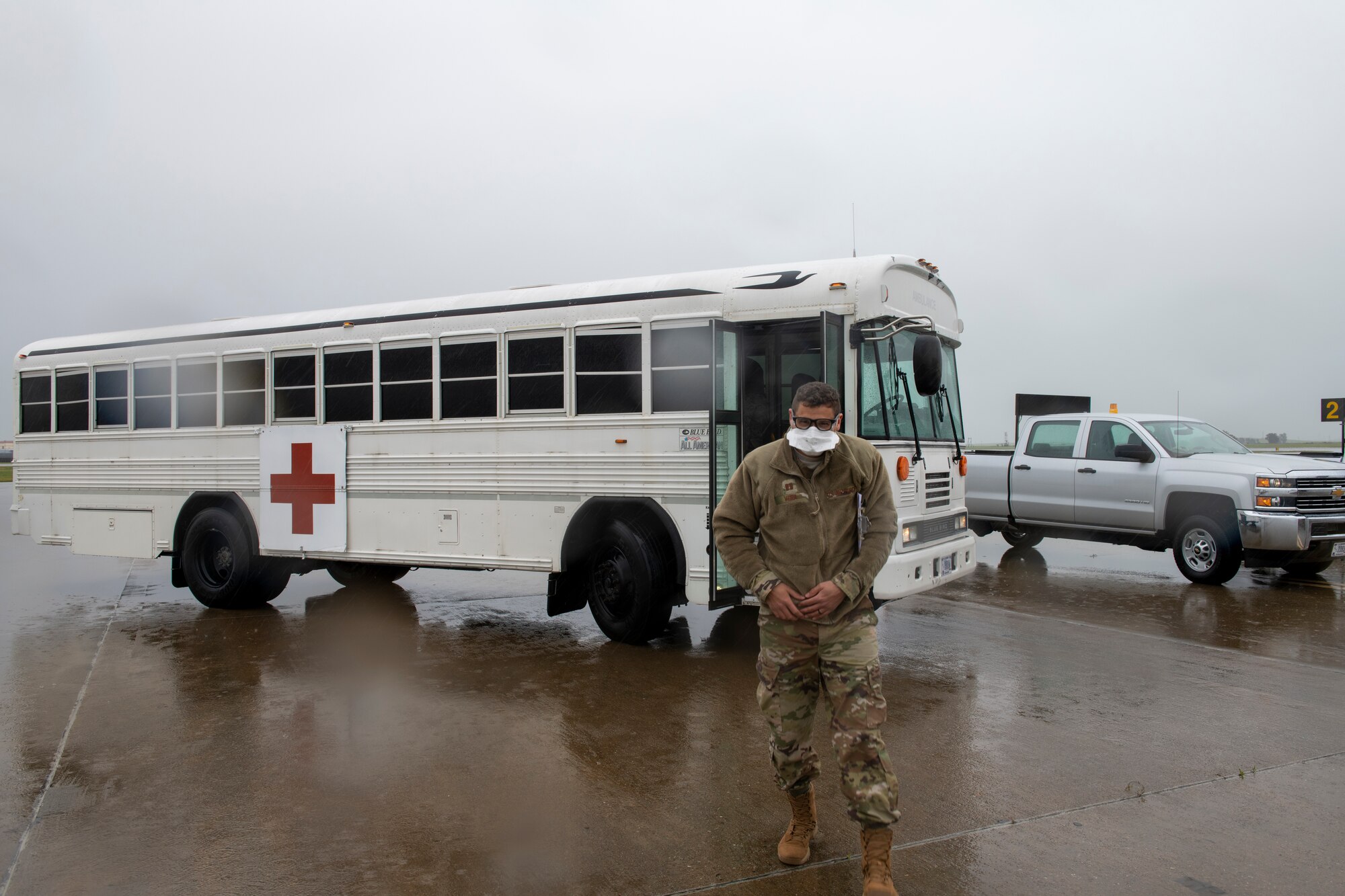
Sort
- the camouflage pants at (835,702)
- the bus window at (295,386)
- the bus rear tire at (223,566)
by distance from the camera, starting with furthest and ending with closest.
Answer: the bus rear tire at (223,566), the bus window at (295,386), the camouflage pants at (835,702)

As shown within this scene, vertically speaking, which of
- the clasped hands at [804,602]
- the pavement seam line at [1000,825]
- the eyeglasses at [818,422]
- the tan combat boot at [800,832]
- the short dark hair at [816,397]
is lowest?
the pavement seam line at [1000,825]

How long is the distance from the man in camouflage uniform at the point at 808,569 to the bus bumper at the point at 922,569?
8.78 feet

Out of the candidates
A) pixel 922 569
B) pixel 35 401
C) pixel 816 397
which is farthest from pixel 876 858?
pixel 35 401

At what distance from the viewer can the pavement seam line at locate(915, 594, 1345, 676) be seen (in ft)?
24.3

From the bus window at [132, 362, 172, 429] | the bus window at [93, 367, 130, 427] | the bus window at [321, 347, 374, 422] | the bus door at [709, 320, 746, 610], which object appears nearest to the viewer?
the bus door at [709, 320, 746, 610]

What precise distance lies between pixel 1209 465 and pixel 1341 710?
18.7 ft

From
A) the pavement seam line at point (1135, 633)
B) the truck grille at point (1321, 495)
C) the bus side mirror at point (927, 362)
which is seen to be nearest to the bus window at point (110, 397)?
the bus side mirror at point (927, 362)

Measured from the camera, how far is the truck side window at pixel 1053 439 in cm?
1279

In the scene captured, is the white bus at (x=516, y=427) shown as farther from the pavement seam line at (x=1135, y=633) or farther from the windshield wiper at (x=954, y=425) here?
the pavement seam line at (x=1135, y=633)

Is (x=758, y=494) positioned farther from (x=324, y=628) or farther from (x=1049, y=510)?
(x=1049, y=510)

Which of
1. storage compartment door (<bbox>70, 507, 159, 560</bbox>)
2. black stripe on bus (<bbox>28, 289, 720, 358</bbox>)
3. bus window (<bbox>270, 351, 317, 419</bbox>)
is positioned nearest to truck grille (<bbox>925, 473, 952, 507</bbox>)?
black stripe on bus (<bbox>28, 289, 720, 358</bbox>)

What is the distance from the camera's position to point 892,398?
300 inches

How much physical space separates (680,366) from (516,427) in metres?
1.67

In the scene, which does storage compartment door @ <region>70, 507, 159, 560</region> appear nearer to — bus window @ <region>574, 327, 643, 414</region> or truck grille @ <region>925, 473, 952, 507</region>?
bus window @ <region>574, 327, 643, 414</region>
